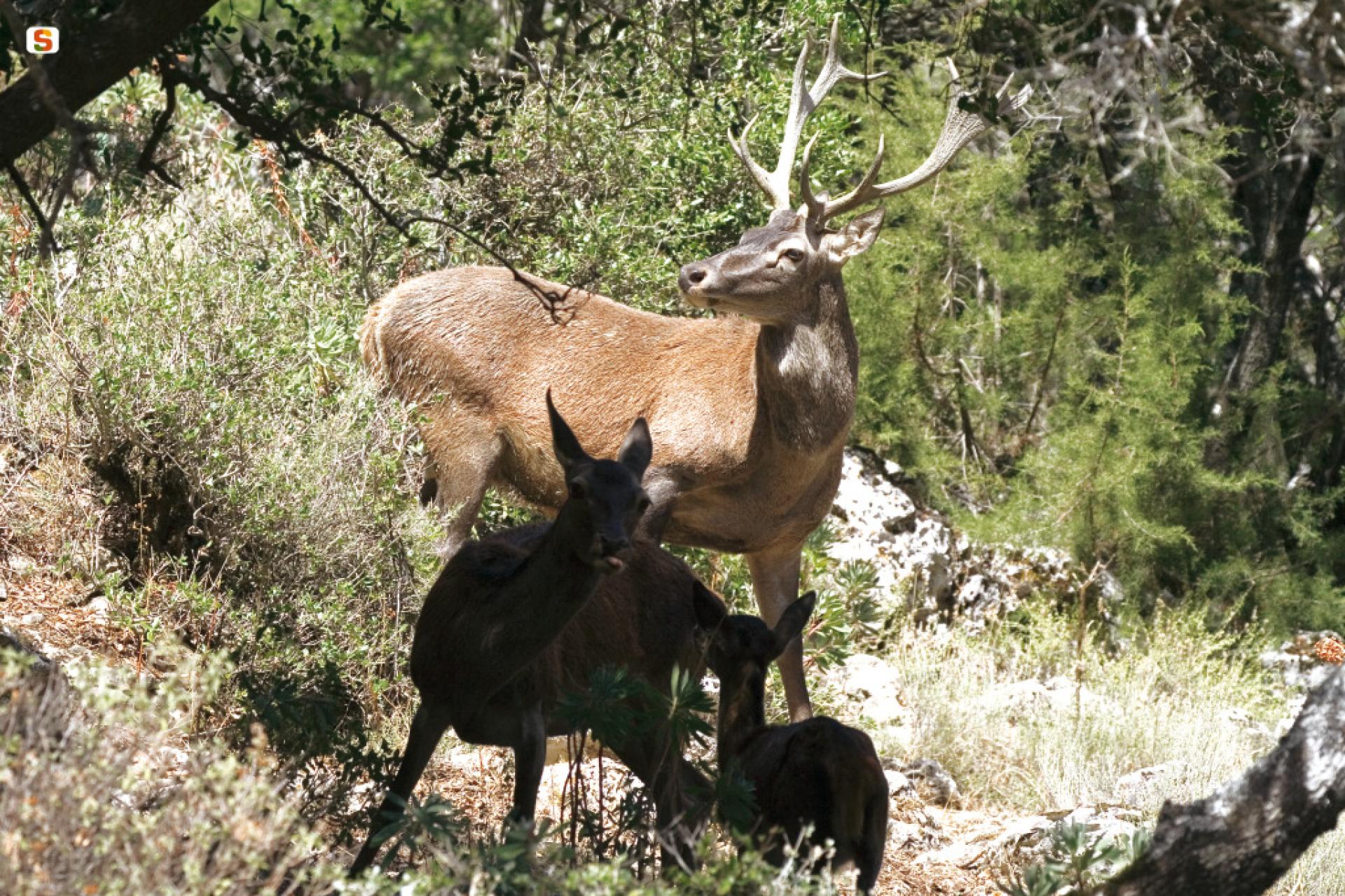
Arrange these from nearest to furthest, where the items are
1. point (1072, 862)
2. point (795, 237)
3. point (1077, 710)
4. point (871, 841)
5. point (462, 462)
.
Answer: point (1072, 862) < point (871, 841) < point (795, 237) < point (462, 462) < point (1077, 710)

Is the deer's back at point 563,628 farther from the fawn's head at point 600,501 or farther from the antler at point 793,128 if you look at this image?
the antler at point 793,128

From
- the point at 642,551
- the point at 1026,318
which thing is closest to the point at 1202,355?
the point at 1026,318

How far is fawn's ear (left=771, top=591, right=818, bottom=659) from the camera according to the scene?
6012 millimetres

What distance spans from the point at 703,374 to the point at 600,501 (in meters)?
3.74

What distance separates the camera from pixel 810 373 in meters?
8.25

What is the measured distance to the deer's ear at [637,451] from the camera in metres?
5.33

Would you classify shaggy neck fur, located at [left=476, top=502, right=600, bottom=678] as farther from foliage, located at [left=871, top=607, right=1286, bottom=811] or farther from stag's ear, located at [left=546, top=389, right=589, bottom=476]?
foliage, located at [left=871, top=607, right=1286, bottom=811]

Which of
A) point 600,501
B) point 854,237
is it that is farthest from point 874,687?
point 600,501

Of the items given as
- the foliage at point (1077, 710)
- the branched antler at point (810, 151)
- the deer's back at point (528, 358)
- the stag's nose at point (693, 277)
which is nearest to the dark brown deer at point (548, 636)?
the stag's nose at point (693, 277)

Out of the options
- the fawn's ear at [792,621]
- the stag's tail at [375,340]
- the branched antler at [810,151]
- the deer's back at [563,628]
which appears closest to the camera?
the deer's back at [563,628]

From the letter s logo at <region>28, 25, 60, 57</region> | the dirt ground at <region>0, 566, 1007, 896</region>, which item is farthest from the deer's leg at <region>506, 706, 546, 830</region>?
the letter s logo at <region>28, 25, 60, 57</region>

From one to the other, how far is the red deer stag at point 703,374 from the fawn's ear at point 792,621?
1.93 meters

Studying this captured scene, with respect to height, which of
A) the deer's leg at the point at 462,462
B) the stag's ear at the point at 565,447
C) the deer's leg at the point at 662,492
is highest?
the deer's leg at the point at 462,462

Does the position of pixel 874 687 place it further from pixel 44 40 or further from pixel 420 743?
pixel 44 40
